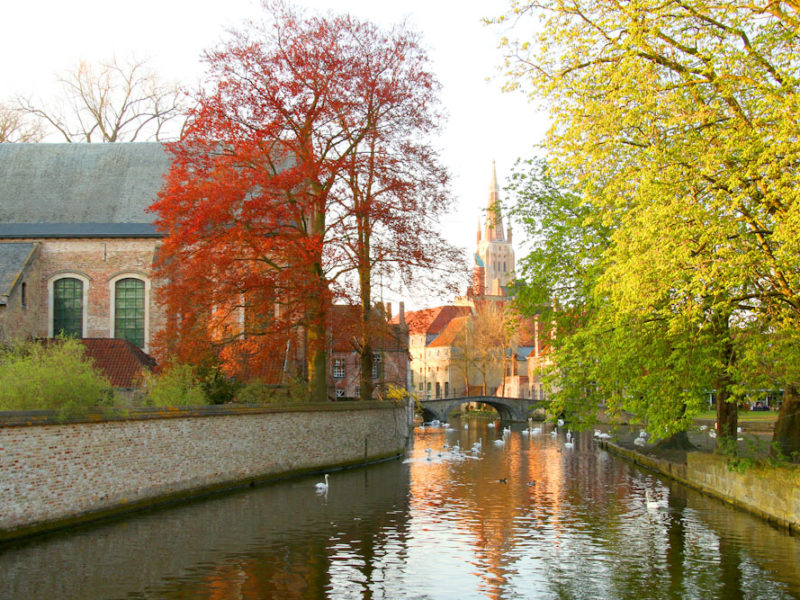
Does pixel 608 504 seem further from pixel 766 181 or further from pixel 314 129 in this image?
pixel 314 129

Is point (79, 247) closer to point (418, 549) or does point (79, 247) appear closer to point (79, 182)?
point (79, 182)

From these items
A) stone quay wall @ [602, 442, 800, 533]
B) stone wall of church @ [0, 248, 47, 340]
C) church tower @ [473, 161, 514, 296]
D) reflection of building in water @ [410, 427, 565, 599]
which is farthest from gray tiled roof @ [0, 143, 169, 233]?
church tower @ [473, 161, 514, 296]

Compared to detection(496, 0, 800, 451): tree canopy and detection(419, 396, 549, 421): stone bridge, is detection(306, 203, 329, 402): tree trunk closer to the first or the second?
detection(496, 0, 800, 451): tree canopy

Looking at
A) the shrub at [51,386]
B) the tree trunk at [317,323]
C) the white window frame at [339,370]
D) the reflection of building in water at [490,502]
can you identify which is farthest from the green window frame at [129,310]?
the white window frame at [339,370]

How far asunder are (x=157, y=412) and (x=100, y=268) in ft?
47.0

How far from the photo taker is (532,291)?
79.7 ft

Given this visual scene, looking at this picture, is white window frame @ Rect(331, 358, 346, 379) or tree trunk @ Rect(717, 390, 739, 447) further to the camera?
white window frame @ Rect(331, 358, 346, 379)

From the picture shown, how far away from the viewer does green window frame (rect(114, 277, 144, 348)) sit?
31312mm

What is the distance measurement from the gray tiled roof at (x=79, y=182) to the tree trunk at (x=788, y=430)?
931 inches

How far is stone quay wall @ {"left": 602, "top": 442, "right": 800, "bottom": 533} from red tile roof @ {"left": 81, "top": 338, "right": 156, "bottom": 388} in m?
16.1

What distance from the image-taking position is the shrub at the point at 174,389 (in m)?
20.4

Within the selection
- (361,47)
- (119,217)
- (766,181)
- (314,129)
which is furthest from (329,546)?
(119,217)

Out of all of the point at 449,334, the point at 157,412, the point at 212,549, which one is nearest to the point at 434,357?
the point at 449,334

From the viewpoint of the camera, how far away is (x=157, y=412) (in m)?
18.6
